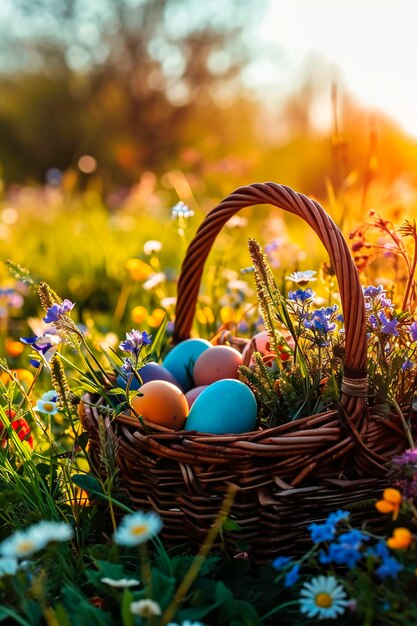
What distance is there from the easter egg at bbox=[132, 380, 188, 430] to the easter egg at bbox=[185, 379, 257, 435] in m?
0.05

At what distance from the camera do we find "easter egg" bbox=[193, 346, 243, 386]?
5.80 ft

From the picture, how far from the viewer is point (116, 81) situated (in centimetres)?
1566

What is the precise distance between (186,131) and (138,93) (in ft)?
4.24

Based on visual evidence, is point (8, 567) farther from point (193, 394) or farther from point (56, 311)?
point (193, 394)

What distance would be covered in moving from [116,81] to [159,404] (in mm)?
15125

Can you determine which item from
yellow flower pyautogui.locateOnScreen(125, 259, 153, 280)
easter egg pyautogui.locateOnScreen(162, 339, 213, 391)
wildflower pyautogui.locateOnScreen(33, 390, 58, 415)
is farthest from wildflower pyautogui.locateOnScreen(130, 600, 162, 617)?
yellow flower pyautogui.locateOnScreen(125, 259, 153, 280)

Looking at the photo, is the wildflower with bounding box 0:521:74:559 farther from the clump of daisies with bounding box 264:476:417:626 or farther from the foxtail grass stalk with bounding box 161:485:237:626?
the clump of daisies with bounding box 264:476:417:626

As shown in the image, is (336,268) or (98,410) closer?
(336,268)

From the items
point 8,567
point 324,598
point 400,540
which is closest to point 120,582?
point 8,567

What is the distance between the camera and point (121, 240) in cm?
446

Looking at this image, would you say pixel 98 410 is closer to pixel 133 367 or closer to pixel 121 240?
pixel 133 367

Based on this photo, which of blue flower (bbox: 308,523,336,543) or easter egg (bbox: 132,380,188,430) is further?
easter egg (bbox: 132,380,188,430)

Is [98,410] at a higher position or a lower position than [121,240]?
lower

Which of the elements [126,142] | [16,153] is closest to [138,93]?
[126,142]
